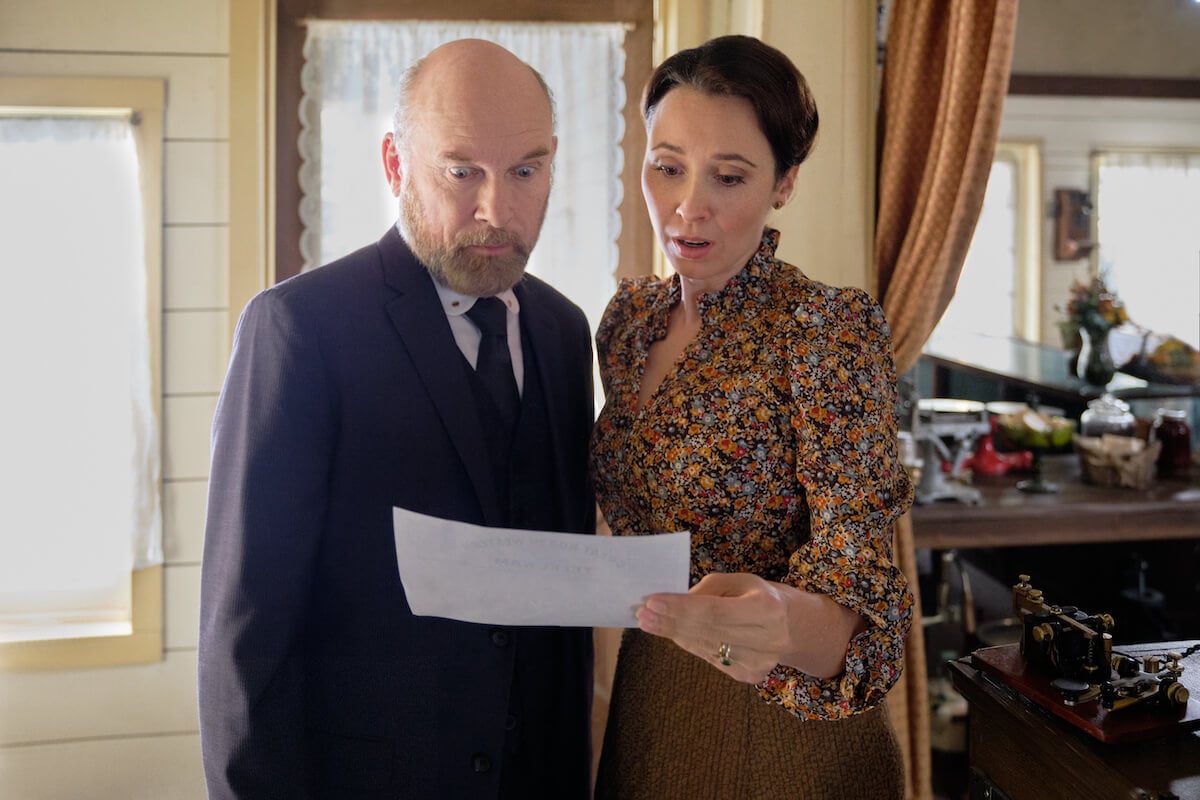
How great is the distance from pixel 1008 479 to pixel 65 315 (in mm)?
3227

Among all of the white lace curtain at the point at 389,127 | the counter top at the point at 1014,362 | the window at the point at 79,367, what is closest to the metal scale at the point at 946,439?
the counter top at the point at 1014,362

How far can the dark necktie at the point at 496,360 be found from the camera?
1408 millimetres

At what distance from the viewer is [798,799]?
→ 4.19 ft

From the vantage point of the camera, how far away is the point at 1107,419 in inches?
123

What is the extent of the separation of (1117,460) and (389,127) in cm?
270

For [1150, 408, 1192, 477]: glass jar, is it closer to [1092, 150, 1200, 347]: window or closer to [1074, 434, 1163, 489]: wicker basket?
[1074, 434, 1163, 489]: wicker basket

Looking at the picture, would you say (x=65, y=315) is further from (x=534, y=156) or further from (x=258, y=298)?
(x=534, y=156)

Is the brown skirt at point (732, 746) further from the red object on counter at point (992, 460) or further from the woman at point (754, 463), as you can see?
the red object on counter at point (992, 460)

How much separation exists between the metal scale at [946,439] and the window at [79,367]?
2492 millimetres

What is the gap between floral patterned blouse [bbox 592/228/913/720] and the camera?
3.77 ft

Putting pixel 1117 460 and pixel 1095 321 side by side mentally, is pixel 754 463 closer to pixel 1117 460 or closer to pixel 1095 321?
pixel 1117 460

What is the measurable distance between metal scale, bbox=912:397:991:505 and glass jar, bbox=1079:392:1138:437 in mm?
346

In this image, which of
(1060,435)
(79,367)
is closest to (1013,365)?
(1060,435)

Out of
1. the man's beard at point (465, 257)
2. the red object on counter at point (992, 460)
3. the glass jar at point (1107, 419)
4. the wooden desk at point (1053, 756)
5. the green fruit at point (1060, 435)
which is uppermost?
the man's beard at point (465, 257)
